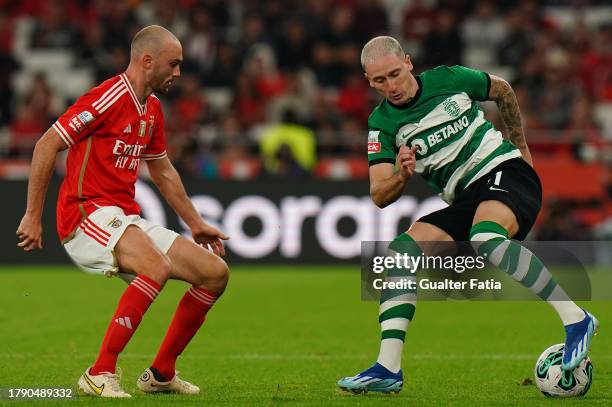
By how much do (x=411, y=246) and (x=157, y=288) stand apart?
1.43m

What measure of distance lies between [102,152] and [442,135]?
192cm

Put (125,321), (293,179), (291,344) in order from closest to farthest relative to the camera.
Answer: (125,321) < (291,344) < (293,179)

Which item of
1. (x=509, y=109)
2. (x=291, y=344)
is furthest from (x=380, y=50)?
(x=291, y=344)

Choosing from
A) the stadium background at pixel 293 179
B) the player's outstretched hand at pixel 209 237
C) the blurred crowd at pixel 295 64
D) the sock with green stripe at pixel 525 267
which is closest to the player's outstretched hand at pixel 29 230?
the stadium background at pixel 293 179

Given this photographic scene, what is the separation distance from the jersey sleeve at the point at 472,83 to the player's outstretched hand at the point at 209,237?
1.65 metres

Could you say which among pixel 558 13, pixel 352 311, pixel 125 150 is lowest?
pixel 352 311

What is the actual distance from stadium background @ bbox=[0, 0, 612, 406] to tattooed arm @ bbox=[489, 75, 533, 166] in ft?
4.66

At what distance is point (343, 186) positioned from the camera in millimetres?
16062

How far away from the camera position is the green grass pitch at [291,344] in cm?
692

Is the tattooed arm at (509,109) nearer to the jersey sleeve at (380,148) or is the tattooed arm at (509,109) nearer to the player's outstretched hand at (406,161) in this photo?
the jersey sleeve at (380,148)

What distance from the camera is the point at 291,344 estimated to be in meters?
9.58

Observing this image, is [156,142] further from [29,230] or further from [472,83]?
[472,83]

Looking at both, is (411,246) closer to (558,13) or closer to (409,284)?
(409,284)

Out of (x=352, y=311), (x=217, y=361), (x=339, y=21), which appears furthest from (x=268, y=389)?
(x=339, y=21)
